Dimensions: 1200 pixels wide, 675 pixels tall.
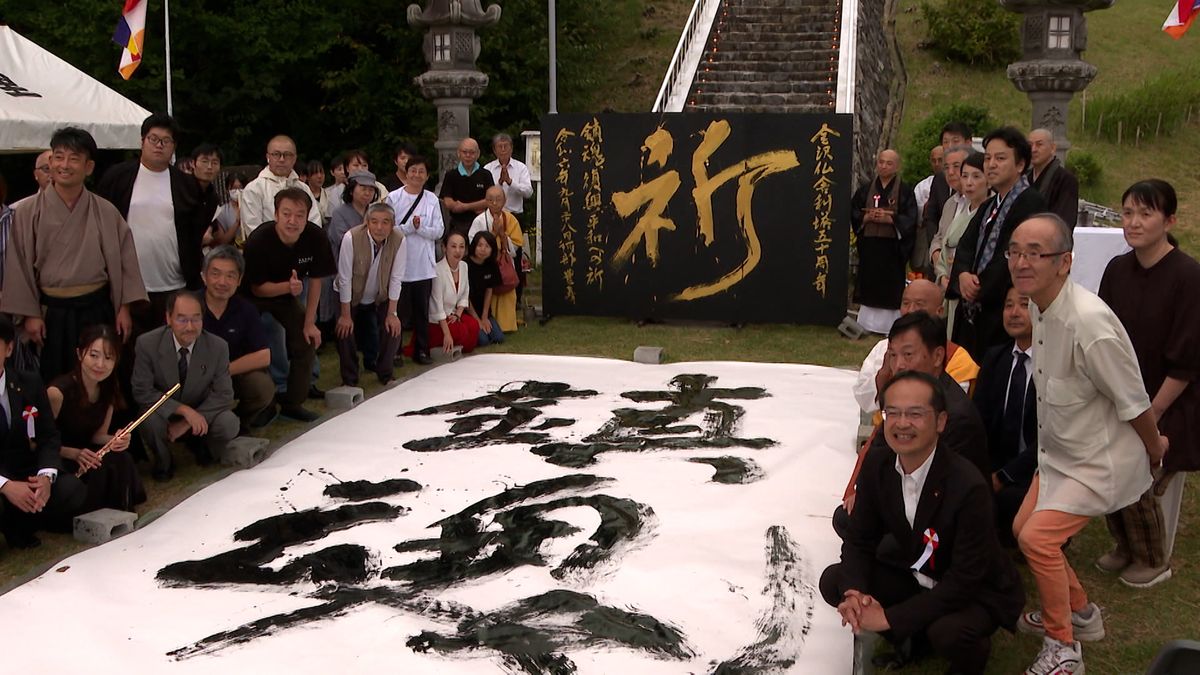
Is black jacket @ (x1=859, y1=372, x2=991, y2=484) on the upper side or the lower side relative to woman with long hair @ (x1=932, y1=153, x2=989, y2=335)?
lower

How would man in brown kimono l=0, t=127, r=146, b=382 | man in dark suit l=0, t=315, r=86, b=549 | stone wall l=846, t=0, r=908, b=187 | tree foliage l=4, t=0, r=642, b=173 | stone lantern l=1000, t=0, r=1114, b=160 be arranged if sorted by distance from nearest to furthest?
man in dark suit l=0, t=315, r=86, b=549 → man in brown kimono l=0, t=127, r=146, b=382 → stone lantern l=1000, t=0, r=1114, b=160 → tree foliage l=4, t=0, r=642, b=173 → stone wall l=846, t=0, r=908, b=187

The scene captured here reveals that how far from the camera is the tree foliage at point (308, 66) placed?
13172 millimetres

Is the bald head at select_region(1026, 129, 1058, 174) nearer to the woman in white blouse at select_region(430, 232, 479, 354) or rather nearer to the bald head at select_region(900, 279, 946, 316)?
the bald head at select_region(900, 279, 946, 316)

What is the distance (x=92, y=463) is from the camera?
422 centimetres

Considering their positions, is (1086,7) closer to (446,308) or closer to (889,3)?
(446,308)

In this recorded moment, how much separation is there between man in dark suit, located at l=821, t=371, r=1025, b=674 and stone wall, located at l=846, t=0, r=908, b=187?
1098 centimetres

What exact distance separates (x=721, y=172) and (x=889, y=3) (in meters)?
13.3

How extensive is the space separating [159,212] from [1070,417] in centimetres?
445

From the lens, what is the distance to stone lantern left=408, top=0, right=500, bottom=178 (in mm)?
9617

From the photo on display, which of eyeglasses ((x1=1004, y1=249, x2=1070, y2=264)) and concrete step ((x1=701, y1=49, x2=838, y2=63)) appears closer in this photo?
eyeglasses ((x1=1004, y1=249, x2=1070, y2=264))

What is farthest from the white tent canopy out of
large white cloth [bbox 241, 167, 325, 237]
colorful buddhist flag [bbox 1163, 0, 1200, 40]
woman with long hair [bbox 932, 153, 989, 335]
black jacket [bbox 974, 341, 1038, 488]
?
colorful buddhist flag [bbox 1163, 0, 1200, 40]

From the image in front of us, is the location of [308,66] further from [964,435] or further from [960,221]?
[964,435]

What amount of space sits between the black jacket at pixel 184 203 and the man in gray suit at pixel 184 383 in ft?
2.30

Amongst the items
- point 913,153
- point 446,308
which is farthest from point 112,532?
point 913,153
